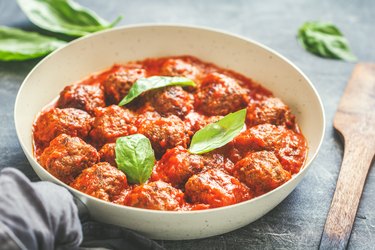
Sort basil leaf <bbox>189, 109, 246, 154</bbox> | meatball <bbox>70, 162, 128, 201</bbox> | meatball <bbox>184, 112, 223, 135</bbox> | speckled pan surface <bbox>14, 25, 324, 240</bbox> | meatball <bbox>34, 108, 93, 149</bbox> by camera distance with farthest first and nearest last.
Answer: meatball <bbox>184, 112, 223, 135</bbox>
meatball <bbox>34, 108, 93, 149</bbox>
basil leaf <bbox>189, 109, 246, 154</bbox>
meatball <bbox>70, 162, 128, 201</bbox>
speckled pan surface <bbox>14, 25, 324, 240</bbox>

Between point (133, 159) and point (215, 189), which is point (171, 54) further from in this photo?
point (215, 189)

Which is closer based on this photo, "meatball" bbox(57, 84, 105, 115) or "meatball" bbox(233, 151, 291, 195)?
"meatball" bbox(233, 151, 291, 195)

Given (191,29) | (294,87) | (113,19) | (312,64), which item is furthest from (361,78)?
(113,19)

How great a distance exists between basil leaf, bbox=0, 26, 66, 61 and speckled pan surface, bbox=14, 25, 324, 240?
0.64 m

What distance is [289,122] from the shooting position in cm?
497

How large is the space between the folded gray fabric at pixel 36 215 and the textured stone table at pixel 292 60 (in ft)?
2.81

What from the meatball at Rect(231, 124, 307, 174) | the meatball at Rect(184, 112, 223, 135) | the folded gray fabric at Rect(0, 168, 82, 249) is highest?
the folded gray fabric at Rect(0, 168, 82, 249)

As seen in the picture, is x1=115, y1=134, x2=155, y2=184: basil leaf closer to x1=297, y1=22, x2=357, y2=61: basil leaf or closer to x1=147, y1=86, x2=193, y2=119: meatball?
x1=147, y1=86, x2=193, y2=119: meatball

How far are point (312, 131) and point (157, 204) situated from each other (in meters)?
1.66

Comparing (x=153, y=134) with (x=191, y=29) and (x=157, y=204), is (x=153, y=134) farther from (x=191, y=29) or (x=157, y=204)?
(x=191, y=29)

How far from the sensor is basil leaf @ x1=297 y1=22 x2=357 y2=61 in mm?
6316

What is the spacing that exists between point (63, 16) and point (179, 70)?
179 centimetres

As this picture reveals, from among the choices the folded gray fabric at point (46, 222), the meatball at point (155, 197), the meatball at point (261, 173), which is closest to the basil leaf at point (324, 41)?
the meatball at point (261, 173)

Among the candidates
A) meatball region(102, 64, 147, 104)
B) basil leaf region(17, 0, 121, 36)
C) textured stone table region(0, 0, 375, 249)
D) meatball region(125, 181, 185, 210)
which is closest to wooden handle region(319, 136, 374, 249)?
textured stone table region(0, 0, 375, 249)
